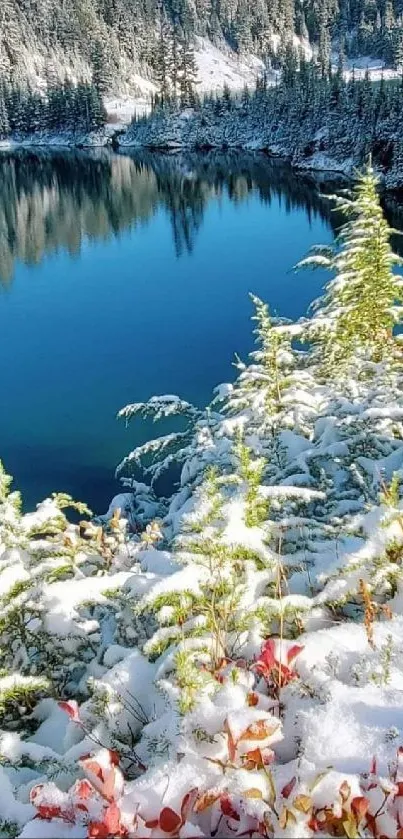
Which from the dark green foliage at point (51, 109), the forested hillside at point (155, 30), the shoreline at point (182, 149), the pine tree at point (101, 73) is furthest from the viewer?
the forested hillside at point (155, 30)

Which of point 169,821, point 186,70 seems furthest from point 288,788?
point 186,70

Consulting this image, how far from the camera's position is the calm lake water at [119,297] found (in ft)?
53.6

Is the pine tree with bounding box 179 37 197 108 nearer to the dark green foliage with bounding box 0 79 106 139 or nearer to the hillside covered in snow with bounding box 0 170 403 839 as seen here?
the dark green foliage with bounding box 0 79 106 139

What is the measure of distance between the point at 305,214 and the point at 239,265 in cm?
1330

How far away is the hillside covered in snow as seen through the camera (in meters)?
1.96

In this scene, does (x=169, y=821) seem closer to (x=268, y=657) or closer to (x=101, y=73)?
(x=268, y=657)

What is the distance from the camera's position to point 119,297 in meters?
29.7

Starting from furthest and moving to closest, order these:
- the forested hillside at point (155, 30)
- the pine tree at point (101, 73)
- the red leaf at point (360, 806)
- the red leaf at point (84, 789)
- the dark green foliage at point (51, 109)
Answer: the forested hillside at point (155, 30) → the pine tree at point (101, 73) → the dark green foliage at point (51, 109) → the red leaf at point (84, 789) → the red leaf at point (360, 806)

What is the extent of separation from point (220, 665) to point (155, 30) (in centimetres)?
19102

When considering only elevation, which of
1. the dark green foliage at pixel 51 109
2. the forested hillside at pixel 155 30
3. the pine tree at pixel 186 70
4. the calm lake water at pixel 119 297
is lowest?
the calm lake water at pixel 119 297

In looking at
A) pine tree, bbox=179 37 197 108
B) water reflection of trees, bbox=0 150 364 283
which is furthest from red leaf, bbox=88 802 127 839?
pine tree, bbox=179 37 197 108

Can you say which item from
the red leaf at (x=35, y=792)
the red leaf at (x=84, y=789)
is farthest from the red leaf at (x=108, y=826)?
the red leaf at (x=35, y=792)

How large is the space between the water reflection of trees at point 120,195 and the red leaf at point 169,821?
113ft

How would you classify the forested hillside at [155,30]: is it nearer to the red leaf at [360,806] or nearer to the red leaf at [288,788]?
the red leaf at [288,788]
